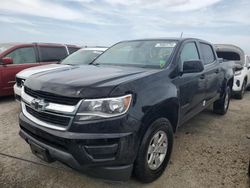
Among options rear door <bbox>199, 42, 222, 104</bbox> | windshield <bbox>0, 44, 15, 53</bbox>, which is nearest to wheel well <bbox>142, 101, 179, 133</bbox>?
rear door <bbox>199, 42, 222, 104</bbox>

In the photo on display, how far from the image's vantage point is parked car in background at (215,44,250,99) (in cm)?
727

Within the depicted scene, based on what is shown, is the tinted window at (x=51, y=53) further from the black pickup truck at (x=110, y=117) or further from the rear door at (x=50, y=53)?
the black pickup truck at (x=110, y=117)

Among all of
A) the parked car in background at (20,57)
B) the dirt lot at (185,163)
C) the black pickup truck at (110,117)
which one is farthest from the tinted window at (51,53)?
the black pickup truck at (110,117)

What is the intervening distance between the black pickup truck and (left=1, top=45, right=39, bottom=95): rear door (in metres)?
3.92

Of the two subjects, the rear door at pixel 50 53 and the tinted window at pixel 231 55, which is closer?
the rear door at pixel 50 53

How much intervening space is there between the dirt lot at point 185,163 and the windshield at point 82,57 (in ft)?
7.41

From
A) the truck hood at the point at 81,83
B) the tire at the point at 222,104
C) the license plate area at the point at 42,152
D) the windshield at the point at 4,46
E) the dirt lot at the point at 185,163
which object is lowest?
the dirt lot at the point at 185,163

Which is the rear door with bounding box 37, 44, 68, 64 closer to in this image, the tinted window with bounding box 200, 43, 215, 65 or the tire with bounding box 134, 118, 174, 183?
the tinted window with bounding box 200, 43, 215, 65

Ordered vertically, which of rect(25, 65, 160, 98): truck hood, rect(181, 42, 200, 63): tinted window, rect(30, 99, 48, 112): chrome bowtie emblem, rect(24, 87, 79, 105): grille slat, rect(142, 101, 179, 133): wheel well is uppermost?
rect(181, 42, 200, 63): tinted window

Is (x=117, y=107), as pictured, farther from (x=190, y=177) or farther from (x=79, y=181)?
(x=190, y=177)

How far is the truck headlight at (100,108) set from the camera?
2.12 meters

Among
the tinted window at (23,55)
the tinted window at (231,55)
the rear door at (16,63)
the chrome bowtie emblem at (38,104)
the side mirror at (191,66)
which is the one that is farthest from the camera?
the tinted window at (231,55)

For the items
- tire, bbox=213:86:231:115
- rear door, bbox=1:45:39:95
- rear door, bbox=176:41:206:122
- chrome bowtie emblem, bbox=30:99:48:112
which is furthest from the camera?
rear door, bbox=1:45:39:95

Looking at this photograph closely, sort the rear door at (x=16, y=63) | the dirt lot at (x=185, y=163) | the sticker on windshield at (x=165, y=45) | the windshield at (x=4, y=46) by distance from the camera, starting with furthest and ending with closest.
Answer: the windshield at (x=4, y=46) < the rear door at (x=16, y=63) < the sticker on windshield at (x=165, y=45) < the dirt lot at (x=185, y=163)
